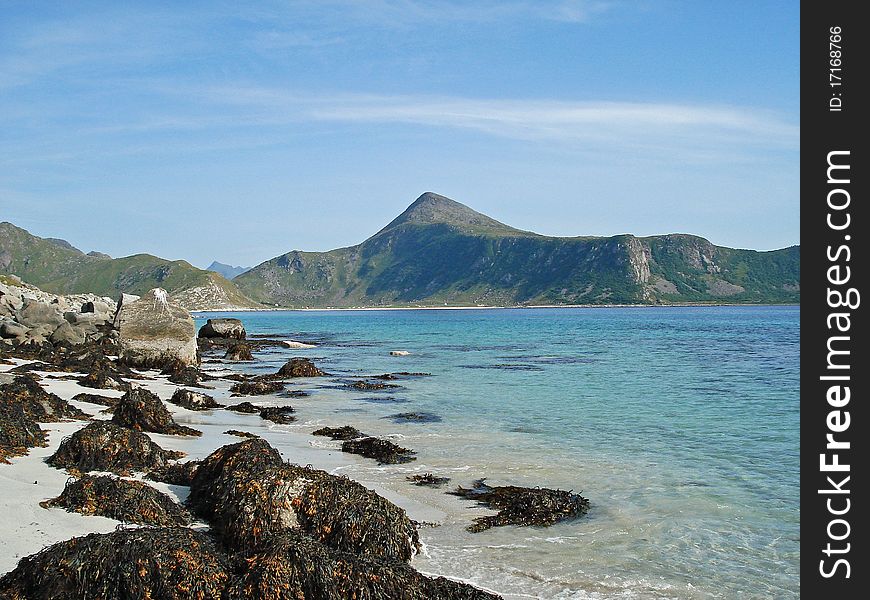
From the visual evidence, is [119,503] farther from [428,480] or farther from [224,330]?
[224,330]

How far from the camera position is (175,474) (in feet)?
30.6

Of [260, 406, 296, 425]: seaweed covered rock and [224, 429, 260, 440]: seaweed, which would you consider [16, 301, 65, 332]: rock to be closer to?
[260, 406, 296, 425]: seaweed covered rock

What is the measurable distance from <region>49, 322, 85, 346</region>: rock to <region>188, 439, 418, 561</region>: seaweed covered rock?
26274 millimetres

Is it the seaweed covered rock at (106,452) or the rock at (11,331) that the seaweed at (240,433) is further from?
the rock at (11,331)

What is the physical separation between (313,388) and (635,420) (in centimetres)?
1165

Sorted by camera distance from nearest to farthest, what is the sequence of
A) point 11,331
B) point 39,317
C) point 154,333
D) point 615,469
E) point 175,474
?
point 175,474
point 615,469
point 154,333
point 11,331
point 39,317

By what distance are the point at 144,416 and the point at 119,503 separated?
5.94 meters

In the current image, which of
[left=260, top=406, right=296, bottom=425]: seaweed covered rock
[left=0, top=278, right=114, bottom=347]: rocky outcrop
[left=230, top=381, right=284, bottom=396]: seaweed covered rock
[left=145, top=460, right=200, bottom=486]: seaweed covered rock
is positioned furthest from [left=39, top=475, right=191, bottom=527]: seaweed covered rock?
[left=0, top=278, right=114, bottom=347]: rocky outcrop

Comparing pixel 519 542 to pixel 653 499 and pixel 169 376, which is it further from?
pixel 169 376

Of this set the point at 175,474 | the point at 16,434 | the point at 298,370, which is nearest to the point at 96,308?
the point at 298,370

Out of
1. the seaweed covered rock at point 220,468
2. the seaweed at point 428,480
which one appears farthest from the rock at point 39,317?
the seaweed covered rock at point 220,468

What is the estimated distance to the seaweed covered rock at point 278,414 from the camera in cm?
1689
